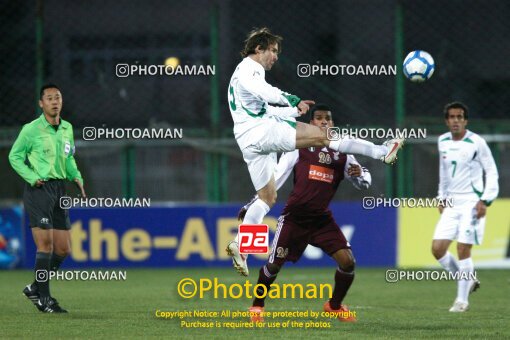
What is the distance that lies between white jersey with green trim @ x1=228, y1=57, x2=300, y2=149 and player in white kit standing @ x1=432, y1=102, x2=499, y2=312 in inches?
119

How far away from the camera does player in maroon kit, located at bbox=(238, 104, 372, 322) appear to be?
35.8 ft

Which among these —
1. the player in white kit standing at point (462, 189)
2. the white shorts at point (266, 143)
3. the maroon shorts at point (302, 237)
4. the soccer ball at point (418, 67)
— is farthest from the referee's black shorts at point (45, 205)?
the player in white kit standing at point (462, 189)

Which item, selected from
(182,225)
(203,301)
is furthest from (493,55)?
(203,301)

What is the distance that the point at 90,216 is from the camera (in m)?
18.7

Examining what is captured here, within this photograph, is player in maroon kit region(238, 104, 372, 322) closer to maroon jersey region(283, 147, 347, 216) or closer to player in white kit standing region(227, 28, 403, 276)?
maroon jersey region(283, 147, 347, 216)

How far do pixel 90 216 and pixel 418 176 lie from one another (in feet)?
18.6

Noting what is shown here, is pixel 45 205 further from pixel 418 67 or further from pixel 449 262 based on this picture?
pixel 449 262

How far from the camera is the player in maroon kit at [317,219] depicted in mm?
10898

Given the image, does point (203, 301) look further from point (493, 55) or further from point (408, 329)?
point (493, 55)

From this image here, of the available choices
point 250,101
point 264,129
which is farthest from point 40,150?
point 264,129

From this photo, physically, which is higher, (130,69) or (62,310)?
(130,69)

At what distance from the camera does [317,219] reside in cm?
1099

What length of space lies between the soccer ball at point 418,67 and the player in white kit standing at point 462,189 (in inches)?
39.5

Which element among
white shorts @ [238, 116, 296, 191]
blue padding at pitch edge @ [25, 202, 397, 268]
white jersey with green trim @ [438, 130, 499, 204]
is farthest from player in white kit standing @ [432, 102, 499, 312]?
blue padding at pitch edge @ [25, 202, 397, 268]
